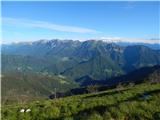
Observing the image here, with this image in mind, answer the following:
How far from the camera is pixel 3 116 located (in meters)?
24.3

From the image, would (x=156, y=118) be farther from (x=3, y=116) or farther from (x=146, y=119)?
(x=3, y=116)

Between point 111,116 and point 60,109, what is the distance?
661 cm

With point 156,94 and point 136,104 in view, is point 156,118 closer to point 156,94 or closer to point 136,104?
point 136,104

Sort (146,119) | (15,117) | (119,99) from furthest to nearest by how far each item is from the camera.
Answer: (119,99) → (15,117) → (146,119)

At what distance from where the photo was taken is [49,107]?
25.6m

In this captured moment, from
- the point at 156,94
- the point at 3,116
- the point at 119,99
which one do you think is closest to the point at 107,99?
the point at 119,99

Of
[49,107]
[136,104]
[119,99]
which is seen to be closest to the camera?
[136,104]

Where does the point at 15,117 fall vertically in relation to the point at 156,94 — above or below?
below

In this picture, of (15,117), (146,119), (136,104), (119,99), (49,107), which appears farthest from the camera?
(119,99)

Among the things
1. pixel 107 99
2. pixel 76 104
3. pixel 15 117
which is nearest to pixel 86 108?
pixel 76 104

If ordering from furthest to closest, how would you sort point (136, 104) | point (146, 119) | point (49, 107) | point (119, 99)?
point (119, 99) → point (49, 107) → point (136, 104) → point (146, 119)

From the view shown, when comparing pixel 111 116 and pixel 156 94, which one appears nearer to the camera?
pixel 111 116

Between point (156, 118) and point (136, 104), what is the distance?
8.23 feet

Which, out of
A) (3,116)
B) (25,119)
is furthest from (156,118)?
(3,116)
